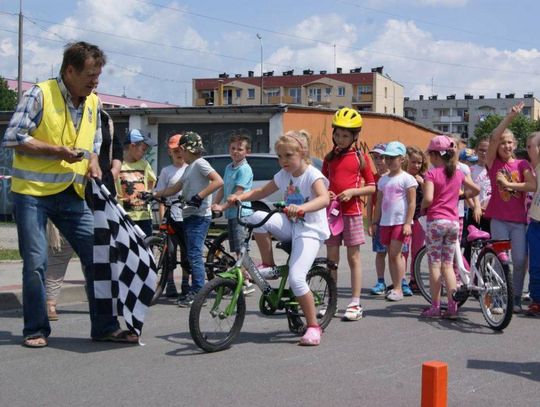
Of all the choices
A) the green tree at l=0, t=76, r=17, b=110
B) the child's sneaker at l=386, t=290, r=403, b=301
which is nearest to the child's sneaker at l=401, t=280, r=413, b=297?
the child's sneaker at l=386, t=290, r=403, b=301

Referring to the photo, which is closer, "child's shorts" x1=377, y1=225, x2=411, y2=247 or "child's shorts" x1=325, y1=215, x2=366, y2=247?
"child's shorts" x1=325, y1=215, x2=366, y2=247

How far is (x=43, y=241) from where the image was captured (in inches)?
238

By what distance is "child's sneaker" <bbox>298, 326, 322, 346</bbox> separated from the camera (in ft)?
20.8

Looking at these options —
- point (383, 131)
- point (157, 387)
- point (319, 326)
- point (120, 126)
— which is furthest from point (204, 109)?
point (157, 387)

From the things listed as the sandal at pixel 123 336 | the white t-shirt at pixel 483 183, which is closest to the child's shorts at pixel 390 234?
the white t-shirt at pixel 483 183

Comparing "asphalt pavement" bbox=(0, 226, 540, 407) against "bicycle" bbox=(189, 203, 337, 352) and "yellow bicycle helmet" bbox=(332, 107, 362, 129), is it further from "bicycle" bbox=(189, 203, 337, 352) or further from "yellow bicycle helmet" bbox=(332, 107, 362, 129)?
"yellow bicycle helmet" bbox=(332, 107, 362, 129)

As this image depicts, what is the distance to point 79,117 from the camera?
6258 millimetres

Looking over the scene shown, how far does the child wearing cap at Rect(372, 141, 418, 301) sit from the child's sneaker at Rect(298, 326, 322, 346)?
224cm

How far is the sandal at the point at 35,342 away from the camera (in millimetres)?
6093

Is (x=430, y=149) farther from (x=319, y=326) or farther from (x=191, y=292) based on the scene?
(x=191, y=292)

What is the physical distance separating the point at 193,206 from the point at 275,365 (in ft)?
8.76

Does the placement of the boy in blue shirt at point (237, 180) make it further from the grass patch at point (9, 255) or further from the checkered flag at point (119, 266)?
the grass patch at point (9, 255)

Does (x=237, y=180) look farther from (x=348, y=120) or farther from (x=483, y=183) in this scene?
(x=483, y=183)

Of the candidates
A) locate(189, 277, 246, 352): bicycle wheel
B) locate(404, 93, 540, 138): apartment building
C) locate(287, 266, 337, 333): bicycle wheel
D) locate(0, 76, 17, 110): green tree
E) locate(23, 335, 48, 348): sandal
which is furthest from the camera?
locate(404, 93, 540, 138): apartment building
